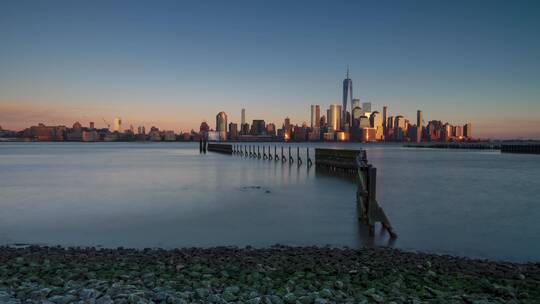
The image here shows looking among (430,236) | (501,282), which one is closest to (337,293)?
(501,282)

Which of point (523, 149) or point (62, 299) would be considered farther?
point (523, 149)

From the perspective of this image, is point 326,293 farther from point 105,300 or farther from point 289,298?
point 105,300

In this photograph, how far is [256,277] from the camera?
773 cm

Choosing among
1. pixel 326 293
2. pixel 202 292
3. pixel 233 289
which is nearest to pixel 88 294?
pixel 202 292

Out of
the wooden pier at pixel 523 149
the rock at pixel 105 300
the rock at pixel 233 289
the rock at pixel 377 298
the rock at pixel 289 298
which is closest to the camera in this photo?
the rock at pixel 105 300

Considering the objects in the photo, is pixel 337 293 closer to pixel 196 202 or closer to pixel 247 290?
pixel 247 290

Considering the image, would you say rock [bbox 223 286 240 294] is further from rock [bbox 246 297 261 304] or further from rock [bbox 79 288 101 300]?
rock [bbox 79 288 101 300]

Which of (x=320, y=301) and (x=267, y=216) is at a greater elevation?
(x=320, y=301)

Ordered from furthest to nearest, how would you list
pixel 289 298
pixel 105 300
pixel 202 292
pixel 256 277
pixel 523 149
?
pixel 523 149
pixel 256 277
pixel 202 292
pixel 289 298
pixel 105 300

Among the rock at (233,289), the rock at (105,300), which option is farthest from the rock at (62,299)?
the rock at (233,289)

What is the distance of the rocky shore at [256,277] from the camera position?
21.7ft

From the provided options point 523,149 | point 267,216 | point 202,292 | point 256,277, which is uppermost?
point 202,292

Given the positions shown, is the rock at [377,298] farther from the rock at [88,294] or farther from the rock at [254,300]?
the rock at [88,294]

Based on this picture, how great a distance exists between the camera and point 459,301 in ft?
21.9
